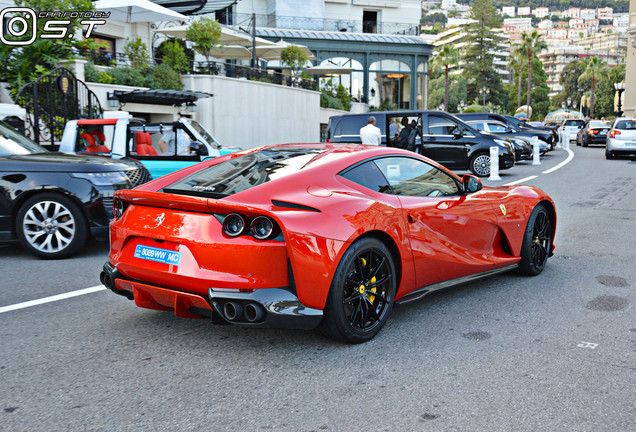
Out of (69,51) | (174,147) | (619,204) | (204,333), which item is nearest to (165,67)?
(69,51)

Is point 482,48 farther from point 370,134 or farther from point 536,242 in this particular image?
point 536,242

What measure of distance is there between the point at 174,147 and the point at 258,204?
7.34 meters

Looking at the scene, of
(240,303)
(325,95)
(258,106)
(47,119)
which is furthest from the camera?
(325,95)

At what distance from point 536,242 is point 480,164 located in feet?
39.5

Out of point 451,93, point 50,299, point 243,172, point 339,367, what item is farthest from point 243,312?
point 451,93

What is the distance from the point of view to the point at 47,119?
15.4m

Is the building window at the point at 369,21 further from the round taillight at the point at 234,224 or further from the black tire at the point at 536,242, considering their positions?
the round taillight at the point at 234,224

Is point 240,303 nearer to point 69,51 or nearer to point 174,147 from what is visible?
point 174,147

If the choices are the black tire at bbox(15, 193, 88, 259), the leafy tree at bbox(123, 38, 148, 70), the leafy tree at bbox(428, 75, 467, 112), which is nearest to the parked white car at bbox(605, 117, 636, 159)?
the leafy tree at bbox(123, 38, 148, 70)

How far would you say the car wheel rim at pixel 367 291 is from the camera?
425cm

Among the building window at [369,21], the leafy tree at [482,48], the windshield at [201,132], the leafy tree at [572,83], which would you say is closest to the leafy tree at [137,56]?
the windshield at [201,132]

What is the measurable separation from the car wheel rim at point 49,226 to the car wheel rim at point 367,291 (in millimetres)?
4303

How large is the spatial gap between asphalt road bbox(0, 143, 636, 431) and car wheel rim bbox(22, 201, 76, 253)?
4.29ft

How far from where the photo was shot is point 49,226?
736cm
